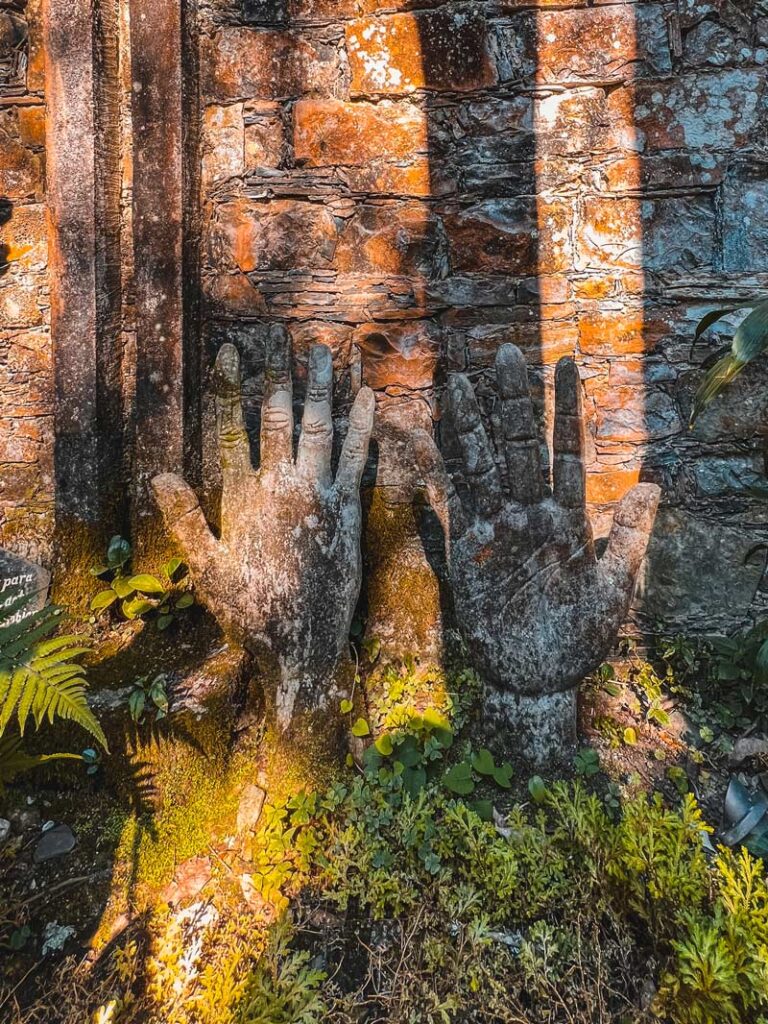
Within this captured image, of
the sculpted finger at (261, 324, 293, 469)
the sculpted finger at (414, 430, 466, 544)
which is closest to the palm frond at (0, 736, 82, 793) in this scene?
the sculpted finger at (261, 324, 293, 469)

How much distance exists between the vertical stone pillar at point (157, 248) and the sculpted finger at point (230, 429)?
48 centimetres

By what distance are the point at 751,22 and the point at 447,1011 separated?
3330 millimetres

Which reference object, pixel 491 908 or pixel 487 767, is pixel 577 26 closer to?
pixel 487 767

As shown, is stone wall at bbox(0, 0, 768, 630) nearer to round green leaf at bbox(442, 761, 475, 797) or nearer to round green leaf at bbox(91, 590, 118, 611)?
round green leaf at bbox(91, 590, 118, 611)

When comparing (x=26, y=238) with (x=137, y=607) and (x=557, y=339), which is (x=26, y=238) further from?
(x=557, y=339)

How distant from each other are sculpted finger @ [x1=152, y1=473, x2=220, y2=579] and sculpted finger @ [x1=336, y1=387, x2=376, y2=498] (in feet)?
1.56

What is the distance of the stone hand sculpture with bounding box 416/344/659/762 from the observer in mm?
1896

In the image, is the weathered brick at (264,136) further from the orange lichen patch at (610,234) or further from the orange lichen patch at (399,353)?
the orange lichen patch at (610,234)

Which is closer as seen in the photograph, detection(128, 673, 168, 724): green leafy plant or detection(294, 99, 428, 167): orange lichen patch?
detection(128, 673, 168, 724): green leafy plant

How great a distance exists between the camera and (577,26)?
2254mm

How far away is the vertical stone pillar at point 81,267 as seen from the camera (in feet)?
7.84

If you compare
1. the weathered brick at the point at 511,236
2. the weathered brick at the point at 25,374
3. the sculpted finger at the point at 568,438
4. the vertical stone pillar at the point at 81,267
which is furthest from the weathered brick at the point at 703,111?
the weathered brick at the point at 25,374

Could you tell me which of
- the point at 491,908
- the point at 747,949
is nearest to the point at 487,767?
the point at 491,908

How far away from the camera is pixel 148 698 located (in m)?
1.98
